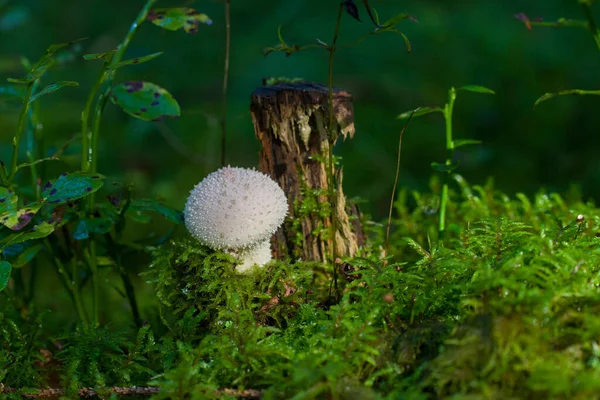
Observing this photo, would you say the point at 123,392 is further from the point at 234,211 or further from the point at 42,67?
the point at 42,67

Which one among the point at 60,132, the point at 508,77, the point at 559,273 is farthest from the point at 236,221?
the point at 508,77

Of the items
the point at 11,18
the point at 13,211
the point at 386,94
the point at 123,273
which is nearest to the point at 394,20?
the point at 13,211

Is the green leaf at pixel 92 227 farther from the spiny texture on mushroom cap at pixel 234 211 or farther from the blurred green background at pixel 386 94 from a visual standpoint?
the blurred green background at pixel 386 94

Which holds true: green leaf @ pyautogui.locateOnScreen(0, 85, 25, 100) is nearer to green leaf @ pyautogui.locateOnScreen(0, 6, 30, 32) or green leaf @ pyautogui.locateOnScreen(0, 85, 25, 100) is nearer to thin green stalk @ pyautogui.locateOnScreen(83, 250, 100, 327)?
green leaf @ pyautogui.locateOnScreen(0, 6, 30, 32)

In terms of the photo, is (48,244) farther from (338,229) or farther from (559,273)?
(559,273)

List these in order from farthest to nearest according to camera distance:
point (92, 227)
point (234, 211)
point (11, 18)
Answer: point (11, 18), point (92, 227), point (234, 211)
